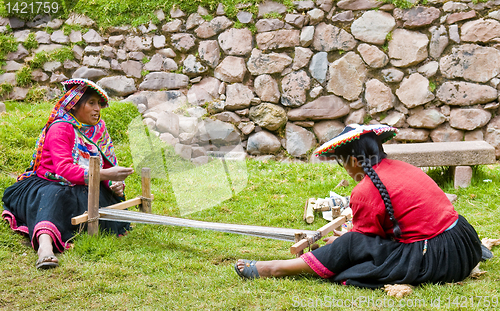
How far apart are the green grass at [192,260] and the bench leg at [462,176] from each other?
9cm

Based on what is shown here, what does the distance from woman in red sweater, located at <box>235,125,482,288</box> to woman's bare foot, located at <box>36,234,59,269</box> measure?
1875mm

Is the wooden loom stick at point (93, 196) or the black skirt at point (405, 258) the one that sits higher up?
the wooden loom stick at point (93, 196)

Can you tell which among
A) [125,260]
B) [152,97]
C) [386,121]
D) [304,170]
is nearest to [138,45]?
[152,97]

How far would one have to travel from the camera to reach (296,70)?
6430mm

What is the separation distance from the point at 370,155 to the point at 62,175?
7.79 feet

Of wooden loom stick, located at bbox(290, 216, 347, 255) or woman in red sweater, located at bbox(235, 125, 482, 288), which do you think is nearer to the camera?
woman in red sweater, located at bbox(235, 125, 482, 288)

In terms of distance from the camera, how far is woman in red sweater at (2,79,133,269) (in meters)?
3.30

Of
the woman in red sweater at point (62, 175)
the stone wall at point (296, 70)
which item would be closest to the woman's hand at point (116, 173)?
the woman in red sweater at point (62, 175)

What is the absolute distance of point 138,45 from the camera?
22.5 feet

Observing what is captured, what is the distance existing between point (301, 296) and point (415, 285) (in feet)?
2.19

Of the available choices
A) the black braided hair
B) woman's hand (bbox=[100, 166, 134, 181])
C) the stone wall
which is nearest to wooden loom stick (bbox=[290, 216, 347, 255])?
the black braided hair

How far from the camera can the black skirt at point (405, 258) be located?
2.38m

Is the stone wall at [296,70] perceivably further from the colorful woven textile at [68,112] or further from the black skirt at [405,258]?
→ the black skirt at [405,258]

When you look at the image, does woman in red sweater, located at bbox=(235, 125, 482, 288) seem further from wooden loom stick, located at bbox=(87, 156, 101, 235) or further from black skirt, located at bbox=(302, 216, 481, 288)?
wooden loom stick, located at bbox=(87, 156, 101, 235)
